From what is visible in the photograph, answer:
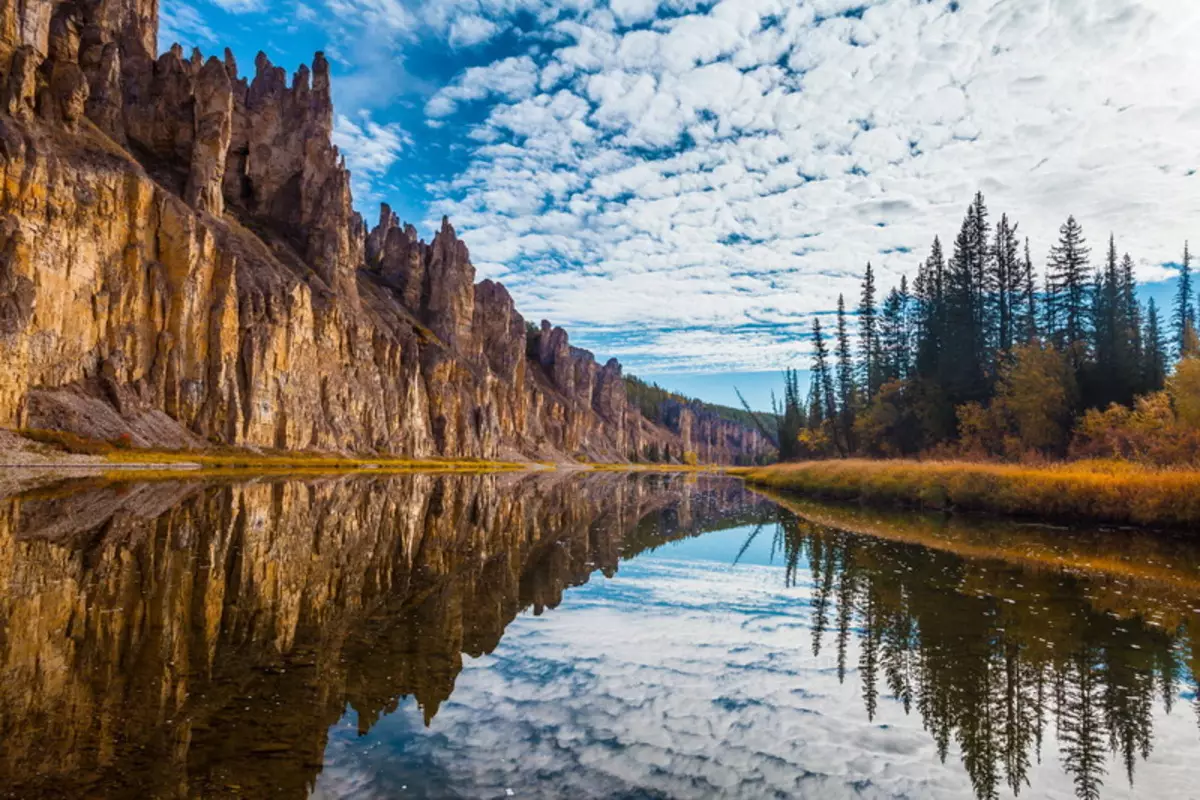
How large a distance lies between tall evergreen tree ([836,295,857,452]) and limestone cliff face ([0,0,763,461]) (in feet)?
231

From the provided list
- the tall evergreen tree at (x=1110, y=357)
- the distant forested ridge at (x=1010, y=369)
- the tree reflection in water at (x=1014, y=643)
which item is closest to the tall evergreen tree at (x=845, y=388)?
the distant forested ridge at (x=1010, y=369)

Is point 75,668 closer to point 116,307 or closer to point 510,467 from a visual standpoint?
point 116,307

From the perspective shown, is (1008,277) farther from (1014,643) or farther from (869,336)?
(1014,643)

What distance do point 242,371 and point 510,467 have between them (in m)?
54.2

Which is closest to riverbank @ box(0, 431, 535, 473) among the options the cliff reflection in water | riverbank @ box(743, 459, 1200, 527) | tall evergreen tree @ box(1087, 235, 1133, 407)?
the cliff reflection in water

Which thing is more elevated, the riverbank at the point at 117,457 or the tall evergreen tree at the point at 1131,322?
the tall evergreen tree at the point at 1131,322

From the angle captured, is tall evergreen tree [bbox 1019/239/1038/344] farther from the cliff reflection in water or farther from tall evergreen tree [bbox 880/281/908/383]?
the cliff reflection in water

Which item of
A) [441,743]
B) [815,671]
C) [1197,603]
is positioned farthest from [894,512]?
[441,743]

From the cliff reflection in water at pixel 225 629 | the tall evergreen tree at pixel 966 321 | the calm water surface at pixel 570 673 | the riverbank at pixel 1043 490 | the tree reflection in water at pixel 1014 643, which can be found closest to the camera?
the cliff reflection in water at pixel 225 629

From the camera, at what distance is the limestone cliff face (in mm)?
62562

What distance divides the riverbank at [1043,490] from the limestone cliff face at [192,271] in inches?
2559

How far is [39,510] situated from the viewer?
23391 millimetres

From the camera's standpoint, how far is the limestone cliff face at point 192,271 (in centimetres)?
6256

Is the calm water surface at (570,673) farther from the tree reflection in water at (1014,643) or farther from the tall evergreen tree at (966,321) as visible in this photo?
the tall evergreen tree at (966,321)
